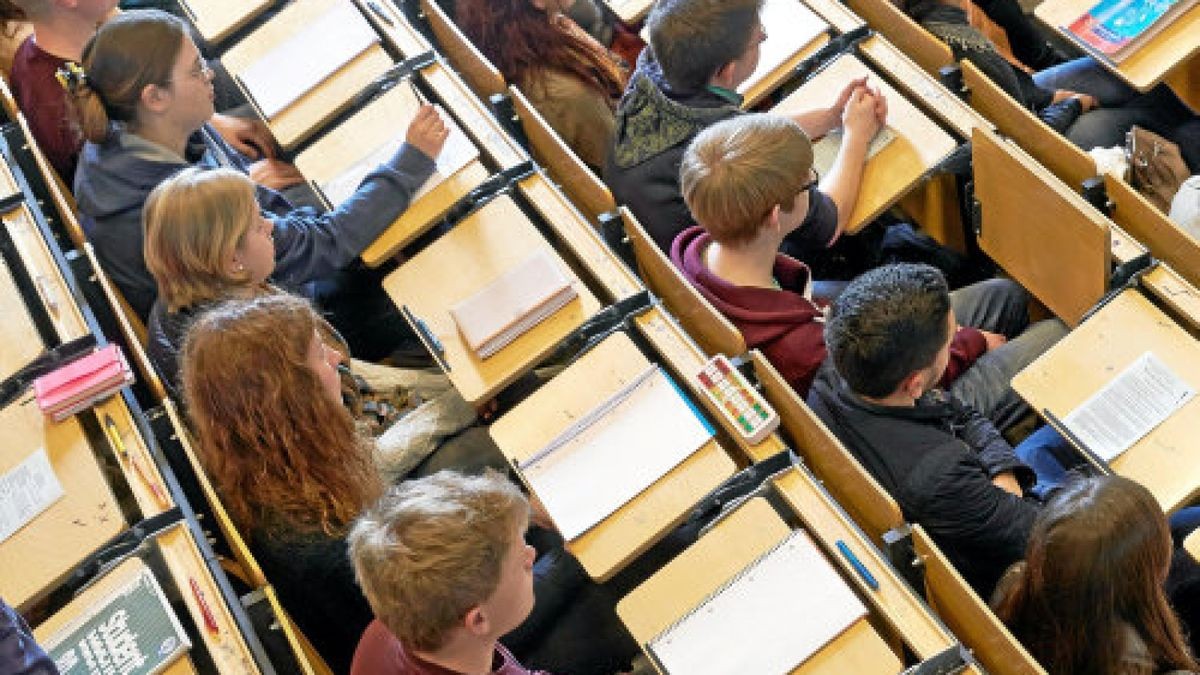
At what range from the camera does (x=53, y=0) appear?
3906 millimetres

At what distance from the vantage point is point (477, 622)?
233cm

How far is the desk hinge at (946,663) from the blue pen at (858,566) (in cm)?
18

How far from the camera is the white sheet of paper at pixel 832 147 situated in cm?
347

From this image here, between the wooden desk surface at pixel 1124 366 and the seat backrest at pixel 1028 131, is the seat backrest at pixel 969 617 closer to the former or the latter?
the wooden desk surface at pixel 1124 366

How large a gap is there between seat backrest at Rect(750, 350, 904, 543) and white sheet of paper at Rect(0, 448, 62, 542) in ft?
4.88

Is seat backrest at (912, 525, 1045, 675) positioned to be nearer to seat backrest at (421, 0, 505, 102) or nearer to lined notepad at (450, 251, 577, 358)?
lined notepad at (450, 251, 577, 358)

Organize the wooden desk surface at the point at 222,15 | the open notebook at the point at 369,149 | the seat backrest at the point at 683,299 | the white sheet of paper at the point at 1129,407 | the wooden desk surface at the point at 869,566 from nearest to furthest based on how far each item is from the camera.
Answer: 1. the wooden desk surface at the point at 869,566
2. the white sheet of paper at the point at 1129,407
3. the seat backrest at the point at 683,299
4. the open notebook at the point at 369,149
5. the wooden desk surface at the point at 222,15

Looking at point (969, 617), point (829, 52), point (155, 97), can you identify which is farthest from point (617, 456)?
point (155, 97)

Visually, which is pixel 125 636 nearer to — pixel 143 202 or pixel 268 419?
pixel 268 419

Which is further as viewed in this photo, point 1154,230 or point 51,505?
point 1154,230

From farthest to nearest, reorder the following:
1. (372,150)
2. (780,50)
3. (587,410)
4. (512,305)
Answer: (780,50)
(372,150)
(512,305)
(587,410)

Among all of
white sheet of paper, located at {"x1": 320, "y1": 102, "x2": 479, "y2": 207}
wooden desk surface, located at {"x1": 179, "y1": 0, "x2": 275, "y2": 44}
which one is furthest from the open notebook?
wooden desk surface, located at {"x1": 179, "y1": 0, "x2": 275, "y2": 44}

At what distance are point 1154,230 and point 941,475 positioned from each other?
0.85m

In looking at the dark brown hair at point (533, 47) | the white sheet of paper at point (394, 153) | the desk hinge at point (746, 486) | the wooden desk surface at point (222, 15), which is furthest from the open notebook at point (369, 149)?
the desk hinge at point (746, 486)
